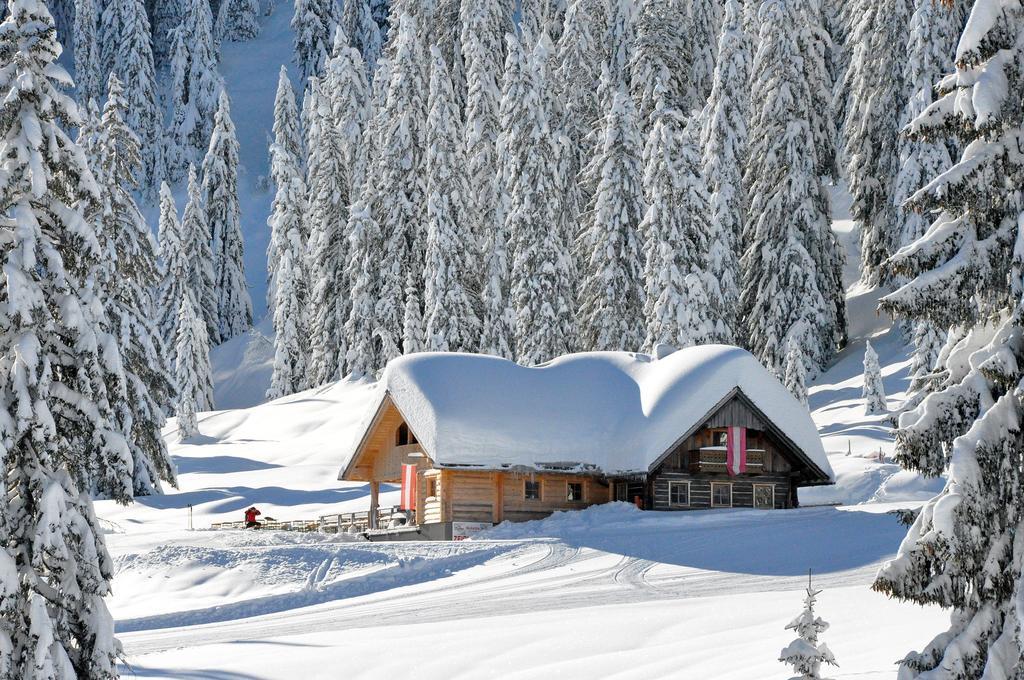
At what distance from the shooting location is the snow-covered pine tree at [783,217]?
58.6 metres

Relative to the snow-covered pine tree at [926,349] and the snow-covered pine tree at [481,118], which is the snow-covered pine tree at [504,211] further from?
the snow-covered pine tree at [926,349]

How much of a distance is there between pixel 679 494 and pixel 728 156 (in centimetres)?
2358

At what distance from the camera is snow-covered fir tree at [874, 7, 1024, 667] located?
13.0 m

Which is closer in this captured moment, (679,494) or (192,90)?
(679,494)

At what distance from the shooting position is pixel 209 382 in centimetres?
7925

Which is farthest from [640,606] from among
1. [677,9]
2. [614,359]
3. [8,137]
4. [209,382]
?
[209,382]

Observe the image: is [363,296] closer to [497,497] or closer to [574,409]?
[574,409]

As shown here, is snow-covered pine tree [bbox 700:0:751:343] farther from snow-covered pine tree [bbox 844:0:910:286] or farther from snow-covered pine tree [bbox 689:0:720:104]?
snow-covered pine tree [bbox 689:0:720:104]

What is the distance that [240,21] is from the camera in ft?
417

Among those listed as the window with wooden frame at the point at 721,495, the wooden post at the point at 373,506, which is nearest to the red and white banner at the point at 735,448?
the window with wooden frame at the point at 721,495

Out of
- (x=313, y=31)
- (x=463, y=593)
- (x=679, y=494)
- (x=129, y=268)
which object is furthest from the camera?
(x=313, y=31)

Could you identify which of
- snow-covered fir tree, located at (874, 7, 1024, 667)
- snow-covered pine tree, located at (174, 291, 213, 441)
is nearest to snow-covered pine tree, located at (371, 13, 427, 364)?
snow-covered pine tree, located at (174, 291, 213, 441)

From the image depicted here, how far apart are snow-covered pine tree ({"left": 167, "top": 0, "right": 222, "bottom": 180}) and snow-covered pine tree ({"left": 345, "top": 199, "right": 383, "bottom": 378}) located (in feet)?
144

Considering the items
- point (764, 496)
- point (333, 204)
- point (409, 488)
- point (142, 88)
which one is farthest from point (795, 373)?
point (142, 88)
